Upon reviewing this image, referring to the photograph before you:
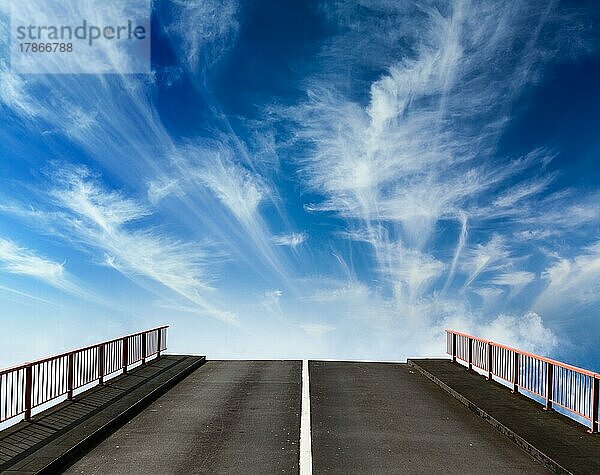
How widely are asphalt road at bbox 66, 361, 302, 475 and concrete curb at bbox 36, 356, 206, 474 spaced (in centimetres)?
16

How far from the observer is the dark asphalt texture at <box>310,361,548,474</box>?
10188 mm

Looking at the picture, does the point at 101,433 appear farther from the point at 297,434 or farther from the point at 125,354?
the point at 125,354

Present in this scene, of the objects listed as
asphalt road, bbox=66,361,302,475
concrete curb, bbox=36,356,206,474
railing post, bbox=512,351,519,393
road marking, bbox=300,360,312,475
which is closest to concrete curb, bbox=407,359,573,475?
railing post, bbox=512,351,519,393

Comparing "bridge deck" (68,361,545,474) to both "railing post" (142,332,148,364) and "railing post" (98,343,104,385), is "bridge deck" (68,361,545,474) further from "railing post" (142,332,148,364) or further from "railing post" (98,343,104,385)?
"railing post" (142,332,148,364)

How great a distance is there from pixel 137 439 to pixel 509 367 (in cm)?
1055

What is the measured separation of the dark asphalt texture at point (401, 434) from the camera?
1019 cm

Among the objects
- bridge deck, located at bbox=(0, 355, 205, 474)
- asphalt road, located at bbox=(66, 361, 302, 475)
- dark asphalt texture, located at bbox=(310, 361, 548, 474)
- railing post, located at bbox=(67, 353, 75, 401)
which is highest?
railing post, located at bbox=(67, 353, 75, 401)

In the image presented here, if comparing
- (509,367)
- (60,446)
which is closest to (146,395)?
(60,446)

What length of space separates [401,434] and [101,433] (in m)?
6.12

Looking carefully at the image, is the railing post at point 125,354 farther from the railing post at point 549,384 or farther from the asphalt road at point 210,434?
the railing post at point 549,384

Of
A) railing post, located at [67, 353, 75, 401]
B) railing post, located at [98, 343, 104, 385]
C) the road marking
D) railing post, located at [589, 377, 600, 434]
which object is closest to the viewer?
the road marking

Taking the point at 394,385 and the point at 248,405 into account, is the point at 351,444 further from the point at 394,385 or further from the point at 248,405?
the point at 394,385

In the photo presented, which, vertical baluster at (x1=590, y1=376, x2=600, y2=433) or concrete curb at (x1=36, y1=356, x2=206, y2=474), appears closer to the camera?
concrete curb at (x1=36, y1=356, x2=206, y2=474)

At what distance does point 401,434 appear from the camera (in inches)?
488
